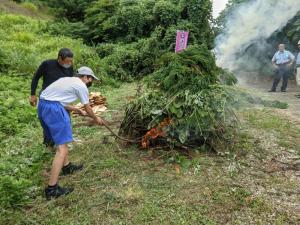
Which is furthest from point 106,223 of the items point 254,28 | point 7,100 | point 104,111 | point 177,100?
point 254,28

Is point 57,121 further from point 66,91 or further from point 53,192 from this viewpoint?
point 53,192

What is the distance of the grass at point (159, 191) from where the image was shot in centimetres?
414

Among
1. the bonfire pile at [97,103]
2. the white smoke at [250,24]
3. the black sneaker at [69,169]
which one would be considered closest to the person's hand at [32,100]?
the black sneaker at [69,169]

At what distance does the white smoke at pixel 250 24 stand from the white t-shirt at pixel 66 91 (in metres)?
9.16

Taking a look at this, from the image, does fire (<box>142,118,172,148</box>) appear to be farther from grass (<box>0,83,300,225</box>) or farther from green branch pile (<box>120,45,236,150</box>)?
grass (<box>0,83,300,225</box>)

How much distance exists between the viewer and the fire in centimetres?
565

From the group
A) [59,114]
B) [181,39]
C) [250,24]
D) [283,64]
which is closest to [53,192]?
[59,114]

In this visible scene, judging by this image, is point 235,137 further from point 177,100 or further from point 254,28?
point 254,28

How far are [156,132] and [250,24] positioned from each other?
901 cm

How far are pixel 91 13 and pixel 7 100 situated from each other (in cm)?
1058

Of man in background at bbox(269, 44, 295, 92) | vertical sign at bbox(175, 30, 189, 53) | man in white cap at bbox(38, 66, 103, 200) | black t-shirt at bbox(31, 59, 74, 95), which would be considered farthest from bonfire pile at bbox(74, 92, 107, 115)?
man in background at bbox(269, 44, 295, 92)

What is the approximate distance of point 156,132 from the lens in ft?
18.6

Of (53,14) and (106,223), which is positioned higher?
(53,14)

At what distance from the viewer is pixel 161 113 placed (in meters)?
5.73
